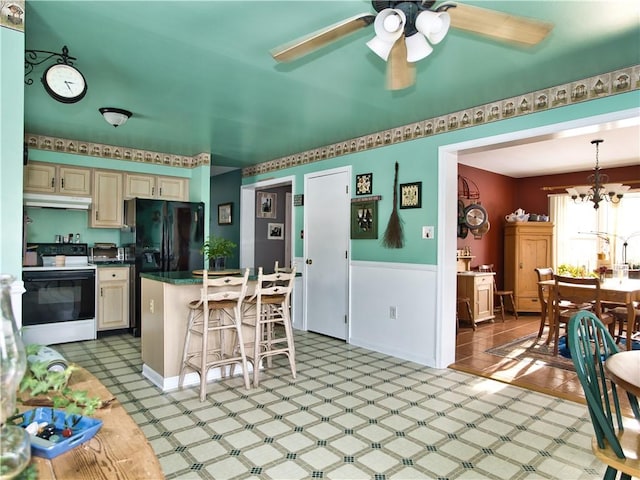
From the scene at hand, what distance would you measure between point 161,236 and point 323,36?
3916 mm

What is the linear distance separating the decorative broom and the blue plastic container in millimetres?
3457

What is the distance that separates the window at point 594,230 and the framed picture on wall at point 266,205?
4927 millimetres

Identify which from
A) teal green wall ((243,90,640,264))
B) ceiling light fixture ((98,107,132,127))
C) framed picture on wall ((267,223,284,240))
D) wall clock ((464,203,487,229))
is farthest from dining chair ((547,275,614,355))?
ceiling light fixture ((98,107,132,127))

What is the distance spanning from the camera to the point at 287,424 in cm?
262

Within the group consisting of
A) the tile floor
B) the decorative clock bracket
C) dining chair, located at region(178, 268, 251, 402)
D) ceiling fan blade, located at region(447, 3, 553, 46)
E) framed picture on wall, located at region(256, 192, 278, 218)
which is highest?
the decorative clock bracket

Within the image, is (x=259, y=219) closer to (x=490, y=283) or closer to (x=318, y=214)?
(x=318, y=214)

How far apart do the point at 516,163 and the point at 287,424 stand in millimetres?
5422

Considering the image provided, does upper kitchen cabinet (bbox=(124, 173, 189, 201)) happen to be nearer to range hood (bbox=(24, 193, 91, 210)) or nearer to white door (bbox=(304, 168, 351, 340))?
range hood (bbox=(24, 193, 91, 210))

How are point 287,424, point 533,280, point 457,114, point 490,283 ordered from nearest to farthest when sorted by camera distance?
point 287,424
point 457,114
point 490,283
point 533,280

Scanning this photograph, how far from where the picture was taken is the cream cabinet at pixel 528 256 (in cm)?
673

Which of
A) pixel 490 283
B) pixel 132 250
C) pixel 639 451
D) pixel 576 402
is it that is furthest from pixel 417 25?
pixel 490 283

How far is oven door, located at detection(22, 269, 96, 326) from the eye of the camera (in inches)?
169

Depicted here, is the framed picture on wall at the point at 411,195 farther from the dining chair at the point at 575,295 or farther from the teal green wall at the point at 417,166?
the dining chair at the point at 575,295

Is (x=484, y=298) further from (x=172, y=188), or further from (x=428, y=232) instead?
(x=172, y=188)
